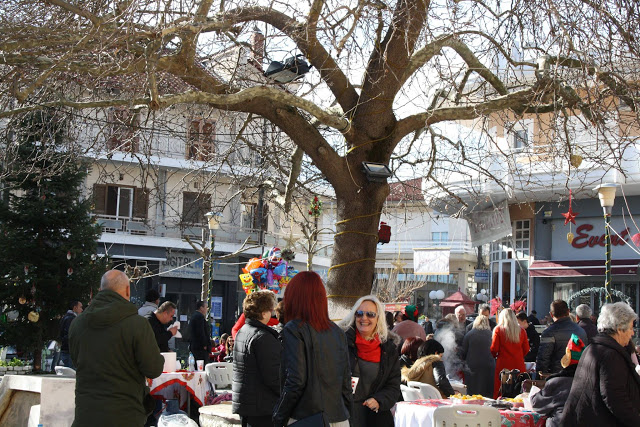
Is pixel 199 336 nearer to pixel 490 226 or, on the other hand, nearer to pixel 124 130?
pixel 124 130

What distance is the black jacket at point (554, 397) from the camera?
6246 mm

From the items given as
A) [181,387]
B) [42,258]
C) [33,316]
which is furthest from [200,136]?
[42,258]

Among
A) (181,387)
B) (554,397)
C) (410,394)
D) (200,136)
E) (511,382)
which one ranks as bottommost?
(181,387)

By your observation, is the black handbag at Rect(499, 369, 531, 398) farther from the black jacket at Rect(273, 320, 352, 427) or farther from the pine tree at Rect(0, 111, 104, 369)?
the pine tree at Rect(0, 111, 104, 369)

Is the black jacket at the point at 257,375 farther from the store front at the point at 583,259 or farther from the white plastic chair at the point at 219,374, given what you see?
the store front at the point at 583,259

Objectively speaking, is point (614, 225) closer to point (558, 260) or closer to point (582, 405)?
point (558, 260)

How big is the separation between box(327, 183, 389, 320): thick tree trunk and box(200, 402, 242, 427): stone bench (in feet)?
4.91

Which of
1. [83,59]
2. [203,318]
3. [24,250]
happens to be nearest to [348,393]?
[83,59]

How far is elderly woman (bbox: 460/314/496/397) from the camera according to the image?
37.4ft

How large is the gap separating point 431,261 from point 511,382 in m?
23.2

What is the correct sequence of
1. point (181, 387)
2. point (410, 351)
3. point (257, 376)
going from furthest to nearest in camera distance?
point (181, 387), point (410, 351), point (257, 376)

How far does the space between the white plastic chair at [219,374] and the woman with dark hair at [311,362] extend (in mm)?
4945

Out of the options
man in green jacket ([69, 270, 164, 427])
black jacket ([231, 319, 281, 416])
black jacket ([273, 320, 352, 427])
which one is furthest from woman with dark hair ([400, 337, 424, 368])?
man in green jacket ([69, 270, 164, 427])

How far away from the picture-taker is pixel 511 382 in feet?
32.9
